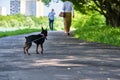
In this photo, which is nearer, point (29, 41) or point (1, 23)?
point (29, 41)

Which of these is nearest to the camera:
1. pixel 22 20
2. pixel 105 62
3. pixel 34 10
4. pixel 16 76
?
pixel 16 76

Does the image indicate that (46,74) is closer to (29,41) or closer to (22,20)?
(29,41)

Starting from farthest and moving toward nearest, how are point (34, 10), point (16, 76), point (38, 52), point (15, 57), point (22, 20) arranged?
point (34, 10)
point (22, 20)
point (38, 52)
point (15, 57)
point (16, 76)

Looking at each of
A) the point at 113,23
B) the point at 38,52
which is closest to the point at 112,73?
the point at 38,52

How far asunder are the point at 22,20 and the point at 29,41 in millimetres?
29150

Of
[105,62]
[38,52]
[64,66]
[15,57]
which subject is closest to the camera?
[64,66]

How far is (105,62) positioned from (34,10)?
45440 millimetres

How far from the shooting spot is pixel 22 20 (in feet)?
137

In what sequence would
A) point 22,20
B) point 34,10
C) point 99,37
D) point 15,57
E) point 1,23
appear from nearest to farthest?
point 15,57, point 99,37, point 1,23, point 22,20, point 34,10

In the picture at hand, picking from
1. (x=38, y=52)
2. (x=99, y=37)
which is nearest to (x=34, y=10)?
(x=99, y=37)

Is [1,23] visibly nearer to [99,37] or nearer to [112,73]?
Answer: [99,37]

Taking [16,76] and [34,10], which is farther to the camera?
[34,10]

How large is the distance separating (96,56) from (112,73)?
11.2 feet

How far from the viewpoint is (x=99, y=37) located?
1947 cm
